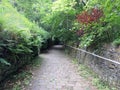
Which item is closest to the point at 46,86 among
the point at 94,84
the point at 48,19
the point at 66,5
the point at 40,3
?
the point at 94,84

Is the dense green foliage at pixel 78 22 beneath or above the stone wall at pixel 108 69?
above

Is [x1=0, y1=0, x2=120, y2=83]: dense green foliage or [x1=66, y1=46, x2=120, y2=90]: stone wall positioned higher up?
[x1=0, y1=0, x2=120, y2=83]: dense green foliage

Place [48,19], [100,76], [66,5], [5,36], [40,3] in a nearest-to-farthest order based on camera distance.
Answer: [5,36], [100,76], [66,5], [48,19], [40,3]

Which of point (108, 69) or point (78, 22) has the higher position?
point (78, 22)

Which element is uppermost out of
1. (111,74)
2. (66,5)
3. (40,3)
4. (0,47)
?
(40,3)

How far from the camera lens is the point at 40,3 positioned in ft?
72.6

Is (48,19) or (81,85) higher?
(48,19)

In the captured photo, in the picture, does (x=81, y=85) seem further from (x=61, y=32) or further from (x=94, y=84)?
(x=61, y=32)

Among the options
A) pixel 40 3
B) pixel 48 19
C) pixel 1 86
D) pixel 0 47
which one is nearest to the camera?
pixel 0 47

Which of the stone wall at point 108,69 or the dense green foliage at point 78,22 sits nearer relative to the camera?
the dense green foliage at point 78,22

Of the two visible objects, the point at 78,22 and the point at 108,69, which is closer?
the point at 108,69

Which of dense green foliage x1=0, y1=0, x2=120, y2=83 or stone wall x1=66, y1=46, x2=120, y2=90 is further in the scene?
stone wall x1=66, y1=46, x2=120, y2=90

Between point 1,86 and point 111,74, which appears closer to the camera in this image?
point 1,86

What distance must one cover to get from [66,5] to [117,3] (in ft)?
28.3
